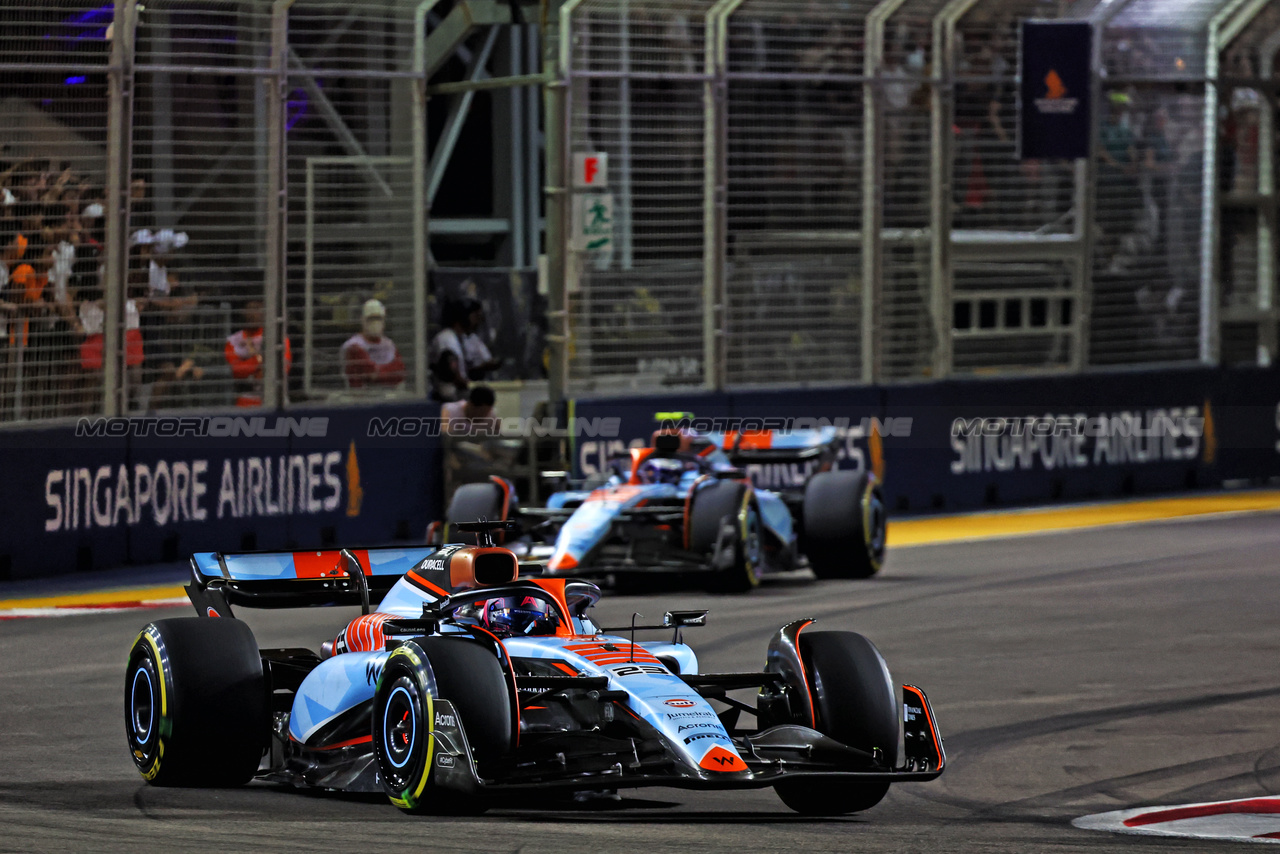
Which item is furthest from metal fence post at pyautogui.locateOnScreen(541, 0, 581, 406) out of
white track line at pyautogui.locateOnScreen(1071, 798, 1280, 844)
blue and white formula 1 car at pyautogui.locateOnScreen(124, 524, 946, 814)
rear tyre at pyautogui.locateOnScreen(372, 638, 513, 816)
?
rear tyre at pyautogui.locateOnScreen(372, 638, 513, 816)

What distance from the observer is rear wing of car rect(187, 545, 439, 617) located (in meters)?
9.11

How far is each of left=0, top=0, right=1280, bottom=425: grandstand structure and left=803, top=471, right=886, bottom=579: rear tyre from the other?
3869 millimetres

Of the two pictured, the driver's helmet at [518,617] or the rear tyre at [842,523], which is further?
the rear tyre at [842,523]

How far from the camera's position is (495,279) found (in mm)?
22047

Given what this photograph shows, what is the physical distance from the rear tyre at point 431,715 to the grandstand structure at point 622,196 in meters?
8.80

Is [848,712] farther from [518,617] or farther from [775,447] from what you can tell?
[775,447]

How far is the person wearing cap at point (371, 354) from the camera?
1791 centimetres

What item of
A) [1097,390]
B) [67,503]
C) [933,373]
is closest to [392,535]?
Result: [67,503]

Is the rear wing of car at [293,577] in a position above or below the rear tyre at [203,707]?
above

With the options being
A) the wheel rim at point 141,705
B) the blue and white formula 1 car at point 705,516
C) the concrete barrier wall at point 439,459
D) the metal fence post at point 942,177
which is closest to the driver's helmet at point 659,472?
the blue and white formula 1 car at point 705,516

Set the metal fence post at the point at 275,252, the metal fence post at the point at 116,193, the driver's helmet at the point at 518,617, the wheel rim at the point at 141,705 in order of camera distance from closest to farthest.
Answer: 1. the driver's helmet at the point at 518,617
2. the wheel rim at the point at 141,705
3. the metal fence post at the point at 116,193
4. the metal fence post at the point at 275,252

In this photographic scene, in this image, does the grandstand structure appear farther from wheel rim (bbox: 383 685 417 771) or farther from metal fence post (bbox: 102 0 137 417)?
wheel rim (bbox: 383 685 417 771)

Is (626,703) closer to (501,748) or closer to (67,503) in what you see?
(501,748)

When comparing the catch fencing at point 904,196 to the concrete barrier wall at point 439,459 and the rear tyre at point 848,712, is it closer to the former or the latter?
the concrete barrier wall at point 439,459
